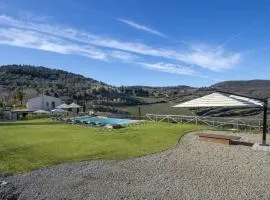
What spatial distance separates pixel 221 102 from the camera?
15680mm

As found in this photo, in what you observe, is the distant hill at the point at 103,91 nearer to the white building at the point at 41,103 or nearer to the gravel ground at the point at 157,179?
the white building at the point at 41,103

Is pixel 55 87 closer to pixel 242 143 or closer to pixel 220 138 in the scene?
pixel 220 138

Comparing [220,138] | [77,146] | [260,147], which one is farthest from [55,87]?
[260,147]

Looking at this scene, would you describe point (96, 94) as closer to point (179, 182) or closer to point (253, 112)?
point (253, 112)

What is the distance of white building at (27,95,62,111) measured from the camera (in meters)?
52.4

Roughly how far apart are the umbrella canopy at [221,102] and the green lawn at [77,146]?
2.13 metres

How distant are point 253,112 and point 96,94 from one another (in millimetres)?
49387

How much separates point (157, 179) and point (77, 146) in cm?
642

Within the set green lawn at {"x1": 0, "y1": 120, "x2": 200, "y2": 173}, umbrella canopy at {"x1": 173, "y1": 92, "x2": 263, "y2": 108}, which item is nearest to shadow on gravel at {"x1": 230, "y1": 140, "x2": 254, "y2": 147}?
umbrella canopy at {"x1": 173, "y1": 92, "x2": 263, "y2": 108}

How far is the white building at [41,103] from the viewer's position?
52353 millimetres

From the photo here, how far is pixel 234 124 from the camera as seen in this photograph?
2059 cm

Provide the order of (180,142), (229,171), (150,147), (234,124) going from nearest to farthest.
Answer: (229,171)
(150,147)
(180,142)
(234,124)

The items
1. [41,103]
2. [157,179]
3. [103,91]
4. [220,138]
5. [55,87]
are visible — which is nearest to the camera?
[157,179]

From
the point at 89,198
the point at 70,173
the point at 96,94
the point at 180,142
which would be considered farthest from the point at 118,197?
the point at 96,94
